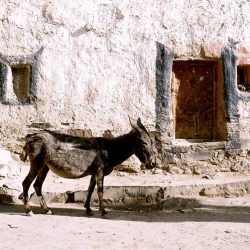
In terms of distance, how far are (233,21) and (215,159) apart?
7.96 feet

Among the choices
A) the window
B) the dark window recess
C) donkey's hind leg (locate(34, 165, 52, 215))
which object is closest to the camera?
donkey's hind leg (locate(34, 165, 52, 215))

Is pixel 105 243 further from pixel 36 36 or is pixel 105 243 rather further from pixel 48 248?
pixel 36 36

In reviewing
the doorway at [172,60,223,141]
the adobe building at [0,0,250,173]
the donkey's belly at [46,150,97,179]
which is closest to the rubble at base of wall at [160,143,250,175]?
the adobe building at [0,0,250,173]

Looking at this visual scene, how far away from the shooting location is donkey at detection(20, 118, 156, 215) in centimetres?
632

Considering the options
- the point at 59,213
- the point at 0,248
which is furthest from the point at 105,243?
the point at 59,213

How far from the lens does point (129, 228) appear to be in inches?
223

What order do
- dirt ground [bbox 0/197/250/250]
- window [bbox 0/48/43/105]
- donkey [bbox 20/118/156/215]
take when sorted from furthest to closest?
1. window [bbox 0/48/43/105]
2. donkey [bbox 20/118/156/215]
3. dirt ground [bbox 0/197/250/250]

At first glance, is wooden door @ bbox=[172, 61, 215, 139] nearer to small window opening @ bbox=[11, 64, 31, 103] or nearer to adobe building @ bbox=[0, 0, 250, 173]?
adobe building @ bbox=[0, 0, 250, 173]

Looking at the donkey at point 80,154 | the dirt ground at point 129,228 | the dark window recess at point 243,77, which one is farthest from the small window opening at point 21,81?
the dark window recess at point 243,77

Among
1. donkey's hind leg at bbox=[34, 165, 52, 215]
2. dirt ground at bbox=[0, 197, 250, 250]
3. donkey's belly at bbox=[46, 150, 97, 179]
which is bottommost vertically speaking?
dirt ground at bbox=[0, 197, 250, 250]

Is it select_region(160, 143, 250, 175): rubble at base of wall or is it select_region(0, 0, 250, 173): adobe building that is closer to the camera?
select_region(0, 0, 250, 173): adobe building

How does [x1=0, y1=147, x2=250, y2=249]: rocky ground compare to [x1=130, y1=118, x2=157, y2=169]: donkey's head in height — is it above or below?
below

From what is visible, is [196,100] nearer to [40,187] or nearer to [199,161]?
[199,161]

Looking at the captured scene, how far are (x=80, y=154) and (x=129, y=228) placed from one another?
1217 mm
